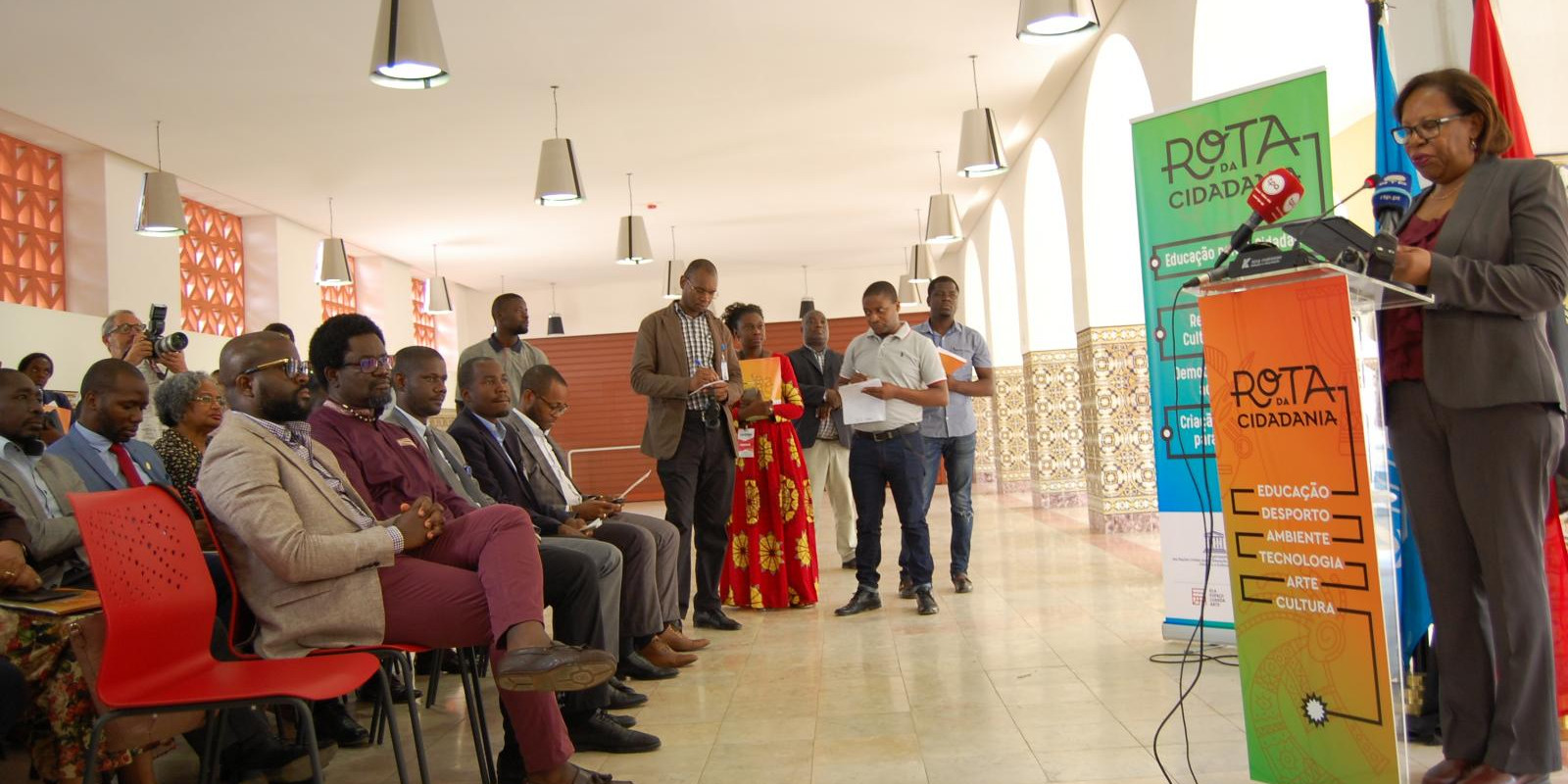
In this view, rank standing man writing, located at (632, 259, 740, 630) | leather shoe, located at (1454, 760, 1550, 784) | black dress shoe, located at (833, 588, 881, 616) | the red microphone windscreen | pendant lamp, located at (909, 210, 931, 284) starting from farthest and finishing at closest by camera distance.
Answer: pendant lamp, located at (909, 210, 931, 284) < black dress shoe, located at (833, 588, 881, 616) < standing man writing, located at (632, 259, 740, 630) < leather shoe, located at (1454, 760, 1550, 784) < the red microphone windscreen

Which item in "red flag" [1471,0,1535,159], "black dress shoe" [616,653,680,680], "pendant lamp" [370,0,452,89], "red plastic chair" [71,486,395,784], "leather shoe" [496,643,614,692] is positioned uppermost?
"pendant lamp" [370,0,452,89]

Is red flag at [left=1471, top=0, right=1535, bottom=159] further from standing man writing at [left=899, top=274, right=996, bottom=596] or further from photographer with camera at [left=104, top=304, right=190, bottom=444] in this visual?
photographer with camera at [left=104, top=304, right=190, bottom=444]

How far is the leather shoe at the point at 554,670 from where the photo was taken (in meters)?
2.33

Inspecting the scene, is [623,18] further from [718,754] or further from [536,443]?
[718,754]

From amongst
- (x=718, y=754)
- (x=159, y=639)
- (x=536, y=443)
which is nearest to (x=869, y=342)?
(x=536, y=443)

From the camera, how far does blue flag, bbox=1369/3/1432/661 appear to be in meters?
3.05

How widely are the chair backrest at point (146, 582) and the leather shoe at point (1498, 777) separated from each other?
8.98 feet

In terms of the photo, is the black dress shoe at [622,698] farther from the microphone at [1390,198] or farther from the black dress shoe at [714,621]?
the microphone at [1390,198]

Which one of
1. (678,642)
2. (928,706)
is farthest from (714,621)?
(928,706)

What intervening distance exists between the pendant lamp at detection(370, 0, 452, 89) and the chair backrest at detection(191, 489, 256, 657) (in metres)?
2.91

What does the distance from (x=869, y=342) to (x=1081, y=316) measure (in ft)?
13.1

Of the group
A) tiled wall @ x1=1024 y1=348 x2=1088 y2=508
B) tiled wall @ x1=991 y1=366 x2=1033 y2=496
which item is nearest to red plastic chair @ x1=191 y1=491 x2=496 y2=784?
tiled wall @ x1=1024 y1=348 x2=1088 y2=508

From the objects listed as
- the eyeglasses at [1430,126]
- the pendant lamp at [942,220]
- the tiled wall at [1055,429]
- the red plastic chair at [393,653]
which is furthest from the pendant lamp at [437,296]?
the eyeglasses at [1430,126]

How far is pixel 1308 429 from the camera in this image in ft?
7.39
